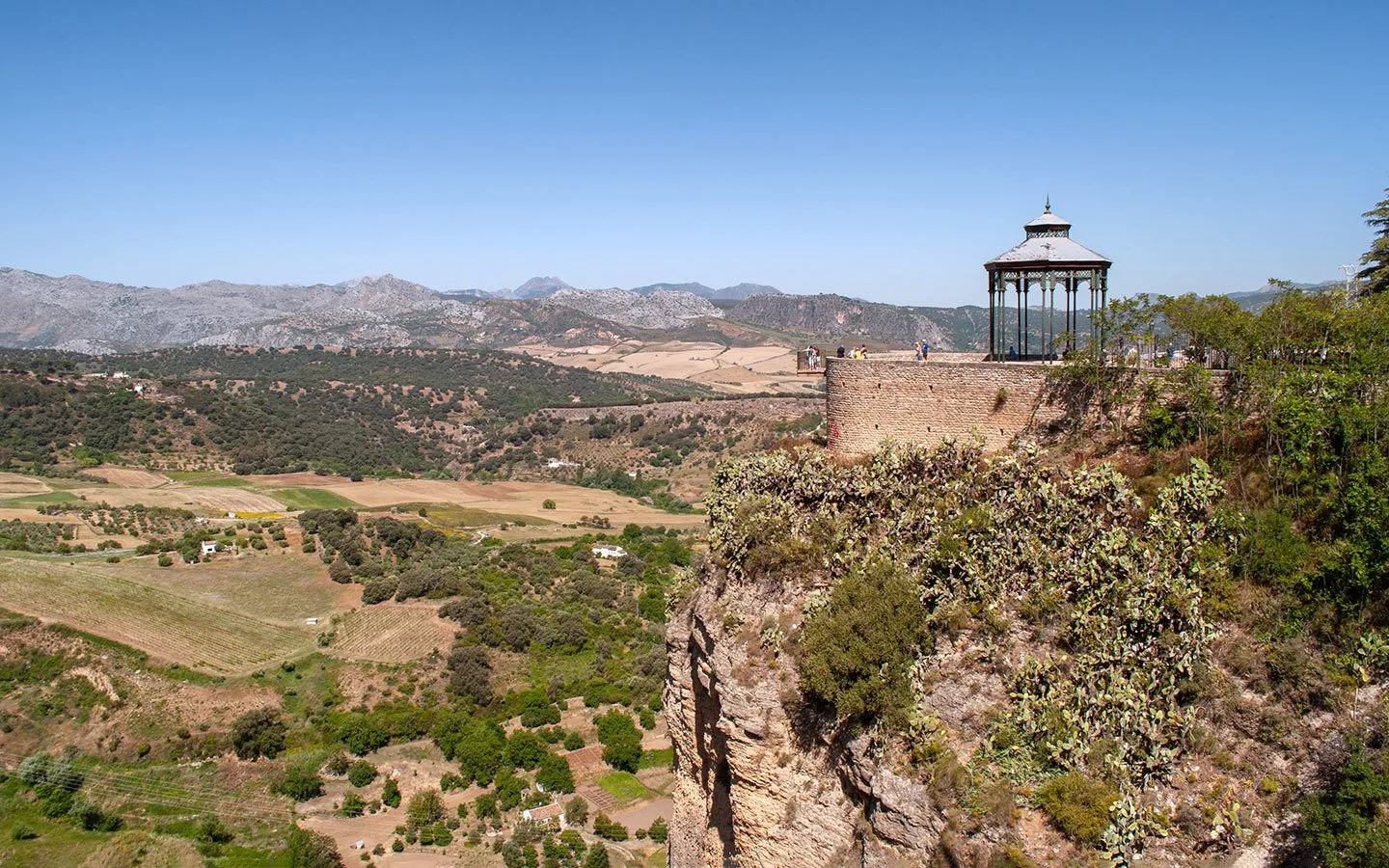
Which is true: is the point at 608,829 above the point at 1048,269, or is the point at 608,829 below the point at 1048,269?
below

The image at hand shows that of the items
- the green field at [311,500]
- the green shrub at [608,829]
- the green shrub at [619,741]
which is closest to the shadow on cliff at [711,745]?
the green shrub at [608,829]

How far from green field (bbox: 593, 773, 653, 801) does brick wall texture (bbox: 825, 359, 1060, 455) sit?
21022 millimetres

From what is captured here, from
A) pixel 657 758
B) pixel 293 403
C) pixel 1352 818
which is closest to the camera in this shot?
pixel 1352 818

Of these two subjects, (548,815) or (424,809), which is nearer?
(424,809)

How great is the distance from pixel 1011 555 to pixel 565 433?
94968 mm

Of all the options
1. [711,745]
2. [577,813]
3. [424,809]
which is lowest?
[577,813]

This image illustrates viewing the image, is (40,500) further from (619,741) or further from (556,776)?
(619,741)

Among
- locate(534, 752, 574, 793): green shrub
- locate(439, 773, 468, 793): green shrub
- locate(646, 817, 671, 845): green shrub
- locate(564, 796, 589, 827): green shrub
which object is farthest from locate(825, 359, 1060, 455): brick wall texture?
locate(439, 773, 468, 793): green shrub

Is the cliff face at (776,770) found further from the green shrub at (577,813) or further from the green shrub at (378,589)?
the green shrub at (378,589)

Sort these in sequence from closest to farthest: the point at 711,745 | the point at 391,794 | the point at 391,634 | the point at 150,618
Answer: the point at 711,745 → the point at 391,794 → the point at 150,618 → the point at 391,634

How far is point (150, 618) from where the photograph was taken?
43781 mm

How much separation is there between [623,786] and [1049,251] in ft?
83.1

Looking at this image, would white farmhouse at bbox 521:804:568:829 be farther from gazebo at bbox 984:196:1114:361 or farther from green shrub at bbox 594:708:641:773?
gazebo at bbox 984:196:1114:361

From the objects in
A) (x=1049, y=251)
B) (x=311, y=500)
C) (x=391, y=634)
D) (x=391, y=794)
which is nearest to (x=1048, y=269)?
(x=1049, y=251)
